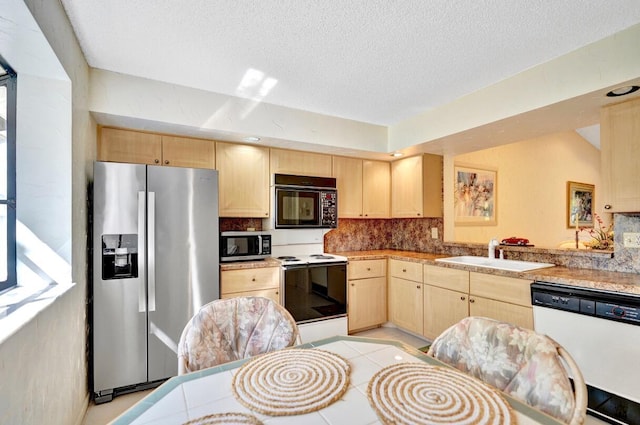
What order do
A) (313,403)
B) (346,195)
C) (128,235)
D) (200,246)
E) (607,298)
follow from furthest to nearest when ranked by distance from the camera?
(346,195)
(200,246)
(128,235)
(607,298)
(313,403)

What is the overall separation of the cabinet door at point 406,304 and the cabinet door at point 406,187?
2.78ft

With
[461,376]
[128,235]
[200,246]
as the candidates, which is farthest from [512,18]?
[128,235]

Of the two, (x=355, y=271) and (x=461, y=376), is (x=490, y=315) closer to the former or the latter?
(x=355, y=271)

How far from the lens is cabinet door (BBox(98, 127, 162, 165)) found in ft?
8.43

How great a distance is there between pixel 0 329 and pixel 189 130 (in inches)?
78.6

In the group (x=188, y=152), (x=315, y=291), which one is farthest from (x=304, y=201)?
(x=188, y=152)

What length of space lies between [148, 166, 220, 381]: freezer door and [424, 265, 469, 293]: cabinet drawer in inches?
81.7

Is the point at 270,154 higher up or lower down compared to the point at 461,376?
higher up

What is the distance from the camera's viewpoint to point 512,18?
1701 millimetres

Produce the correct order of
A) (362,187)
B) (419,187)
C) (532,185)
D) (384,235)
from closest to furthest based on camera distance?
(419,187) → (362,187) → (384,235) → (532,185)

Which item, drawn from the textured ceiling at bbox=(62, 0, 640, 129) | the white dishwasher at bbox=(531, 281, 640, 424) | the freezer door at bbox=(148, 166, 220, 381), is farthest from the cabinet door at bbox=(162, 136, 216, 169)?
→ the white dishwasher at bbox=(531, 281, 640, 424)

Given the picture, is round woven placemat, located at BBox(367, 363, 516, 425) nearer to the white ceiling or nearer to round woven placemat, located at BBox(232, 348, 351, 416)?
round woven placemat, located at BBox(232, 348, 351, 416)

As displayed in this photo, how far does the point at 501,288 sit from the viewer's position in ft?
8.14

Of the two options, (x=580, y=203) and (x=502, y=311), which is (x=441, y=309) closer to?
(x=502, y=311)
